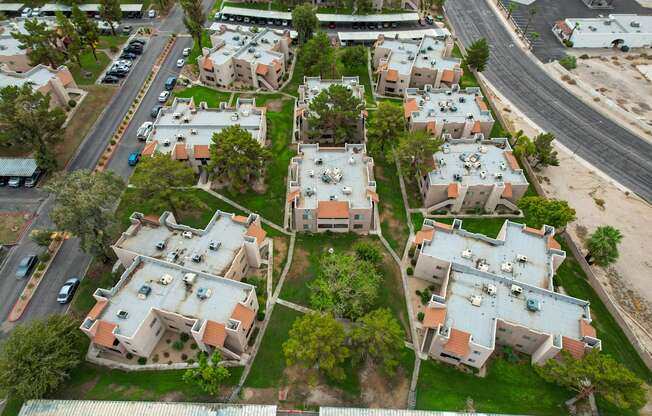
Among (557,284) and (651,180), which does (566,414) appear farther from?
(651,180)

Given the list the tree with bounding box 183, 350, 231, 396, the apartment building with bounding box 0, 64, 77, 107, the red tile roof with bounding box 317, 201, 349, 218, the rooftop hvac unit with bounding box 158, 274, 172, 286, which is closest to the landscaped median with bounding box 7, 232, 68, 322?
the rooftop hvac unit with bounding box 158, 274, 172, 286

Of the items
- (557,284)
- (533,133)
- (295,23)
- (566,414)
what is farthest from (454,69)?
(566,414)

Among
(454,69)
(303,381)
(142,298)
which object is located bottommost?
(303,381)

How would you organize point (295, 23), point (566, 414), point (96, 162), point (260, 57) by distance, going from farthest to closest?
1. point (295, 23)
2. point (260, 57)
3. point (96, 162)
4. point (566, 414)

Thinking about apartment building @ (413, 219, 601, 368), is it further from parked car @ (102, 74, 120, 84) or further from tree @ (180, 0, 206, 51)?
parked car @ (102, 74, 120, 84)

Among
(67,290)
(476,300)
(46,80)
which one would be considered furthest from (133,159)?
(476,300)

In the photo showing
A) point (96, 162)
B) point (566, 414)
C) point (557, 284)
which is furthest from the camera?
point (96, 162)

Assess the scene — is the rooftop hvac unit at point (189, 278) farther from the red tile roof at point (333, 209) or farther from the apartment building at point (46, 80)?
the apartment building at point (46, 80)
